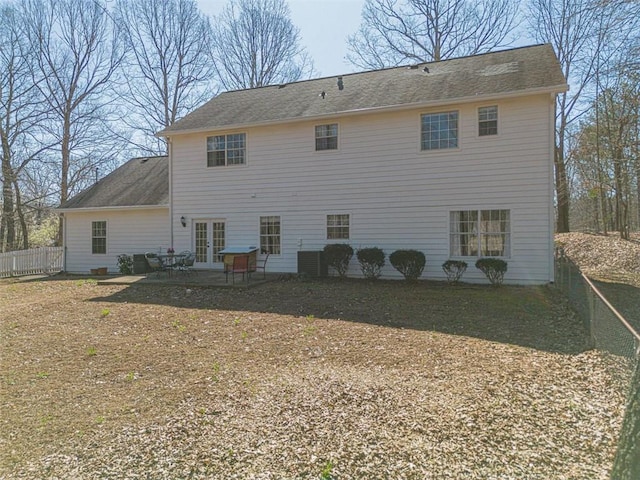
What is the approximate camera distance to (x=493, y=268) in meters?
11.5

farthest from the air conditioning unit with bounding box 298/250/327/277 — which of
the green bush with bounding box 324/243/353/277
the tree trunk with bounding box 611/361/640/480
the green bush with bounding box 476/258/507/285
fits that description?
the tree trunk with bounding box 611/361/640/480

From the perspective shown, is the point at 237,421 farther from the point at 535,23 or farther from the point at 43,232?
→ the point at 43,232

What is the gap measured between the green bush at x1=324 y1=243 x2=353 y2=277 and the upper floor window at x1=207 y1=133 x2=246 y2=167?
4840mm

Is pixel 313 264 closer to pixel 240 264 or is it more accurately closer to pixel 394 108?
pixel 240 264

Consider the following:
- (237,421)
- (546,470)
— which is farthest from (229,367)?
(546,470)

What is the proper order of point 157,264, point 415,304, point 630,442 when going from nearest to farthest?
point 630,442 < point 415,304 < point 157,264

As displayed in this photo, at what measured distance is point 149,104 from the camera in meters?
28.2

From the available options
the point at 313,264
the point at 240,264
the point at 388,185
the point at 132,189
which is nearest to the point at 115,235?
the point at 132,189

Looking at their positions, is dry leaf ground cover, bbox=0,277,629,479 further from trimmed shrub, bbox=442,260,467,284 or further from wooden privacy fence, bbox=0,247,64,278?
wooden privacy fence, bbox=0,247,64,278

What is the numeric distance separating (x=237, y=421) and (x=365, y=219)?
10122 millimetres

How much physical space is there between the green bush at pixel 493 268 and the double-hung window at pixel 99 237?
50.2ft

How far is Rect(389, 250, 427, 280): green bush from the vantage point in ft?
40.4

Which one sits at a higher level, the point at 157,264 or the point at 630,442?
the point at 157,264

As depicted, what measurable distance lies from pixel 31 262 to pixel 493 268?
18928 millimetres
